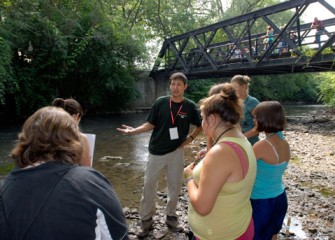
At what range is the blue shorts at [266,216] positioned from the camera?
2553mm

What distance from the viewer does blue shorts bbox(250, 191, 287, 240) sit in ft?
8.38

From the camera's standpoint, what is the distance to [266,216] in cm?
258

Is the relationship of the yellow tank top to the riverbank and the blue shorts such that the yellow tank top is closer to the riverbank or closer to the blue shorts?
the blue shorts

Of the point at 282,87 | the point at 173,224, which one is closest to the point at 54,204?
the point at 173,224

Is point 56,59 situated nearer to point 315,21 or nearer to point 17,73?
point 17,73

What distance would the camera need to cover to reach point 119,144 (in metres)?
11.0

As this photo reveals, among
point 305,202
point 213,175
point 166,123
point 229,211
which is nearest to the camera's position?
point 213,175

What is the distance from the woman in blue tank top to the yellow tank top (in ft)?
1.94

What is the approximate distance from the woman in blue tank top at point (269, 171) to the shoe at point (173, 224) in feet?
5.16

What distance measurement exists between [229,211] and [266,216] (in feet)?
2.92

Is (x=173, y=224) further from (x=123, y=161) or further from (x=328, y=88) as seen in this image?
(x=328, y=88)

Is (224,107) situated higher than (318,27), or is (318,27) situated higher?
(318,27)

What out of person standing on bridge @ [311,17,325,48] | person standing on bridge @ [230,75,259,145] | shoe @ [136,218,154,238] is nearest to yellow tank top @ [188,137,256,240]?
shoe @ [136,218,154,238]

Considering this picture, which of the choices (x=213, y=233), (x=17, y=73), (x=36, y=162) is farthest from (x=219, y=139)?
(x=17, y=73)
